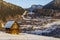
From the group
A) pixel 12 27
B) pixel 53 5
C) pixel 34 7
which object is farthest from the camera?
pixel 53 5

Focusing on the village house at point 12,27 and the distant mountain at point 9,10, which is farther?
the distant mountain at point 9,10

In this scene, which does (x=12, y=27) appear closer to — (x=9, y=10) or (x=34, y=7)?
(x=9, y=10)

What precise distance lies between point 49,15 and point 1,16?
6.34 feet

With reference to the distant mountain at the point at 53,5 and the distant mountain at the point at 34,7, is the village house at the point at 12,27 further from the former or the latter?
the distant mountain at the point at 53,5

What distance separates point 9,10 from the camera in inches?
313

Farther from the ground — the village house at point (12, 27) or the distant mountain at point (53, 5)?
the distant mountain at point (53, 5)

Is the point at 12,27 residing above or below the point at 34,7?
below

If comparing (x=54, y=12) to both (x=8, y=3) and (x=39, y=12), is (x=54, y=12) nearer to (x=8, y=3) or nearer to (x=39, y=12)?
(x=39, y=12)

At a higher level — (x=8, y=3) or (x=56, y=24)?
(x=8, y=3)

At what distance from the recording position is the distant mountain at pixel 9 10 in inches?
307

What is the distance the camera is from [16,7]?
7.94 m

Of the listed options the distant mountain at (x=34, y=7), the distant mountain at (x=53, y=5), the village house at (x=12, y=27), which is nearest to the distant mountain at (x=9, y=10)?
the distant mountain at (x=34, y=7)

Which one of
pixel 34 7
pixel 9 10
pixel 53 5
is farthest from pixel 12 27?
pixel 53 5

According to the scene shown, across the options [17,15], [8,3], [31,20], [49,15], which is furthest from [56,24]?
[8,3]
